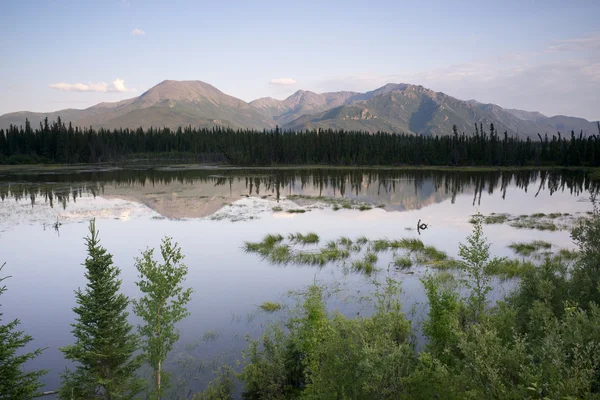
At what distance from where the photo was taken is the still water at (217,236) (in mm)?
18500

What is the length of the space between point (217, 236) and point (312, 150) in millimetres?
132304

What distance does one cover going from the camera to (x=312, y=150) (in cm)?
16662

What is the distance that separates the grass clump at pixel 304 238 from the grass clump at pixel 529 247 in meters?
15.7

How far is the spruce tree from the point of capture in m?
11.9

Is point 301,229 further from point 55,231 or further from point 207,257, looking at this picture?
point 55,231

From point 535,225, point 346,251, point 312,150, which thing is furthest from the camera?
point 312,150

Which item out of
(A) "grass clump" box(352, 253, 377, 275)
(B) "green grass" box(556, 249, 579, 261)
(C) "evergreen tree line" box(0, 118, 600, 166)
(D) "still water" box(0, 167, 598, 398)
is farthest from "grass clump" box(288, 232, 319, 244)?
(C) "evergreen tree line" box(0, 118, 600, 166)

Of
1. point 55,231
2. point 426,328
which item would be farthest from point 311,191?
point 426,328

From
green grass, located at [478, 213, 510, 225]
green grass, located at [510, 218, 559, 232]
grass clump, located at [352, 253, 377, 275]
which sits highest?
green grass, located at [478, 213, 510, 225]

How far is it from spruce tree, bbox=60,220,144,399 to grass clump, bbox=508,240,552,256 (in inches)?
1092

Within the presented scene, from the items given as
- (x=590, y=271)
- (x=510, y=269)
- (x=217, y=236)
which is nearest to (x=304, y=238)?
(x=217, y=236)

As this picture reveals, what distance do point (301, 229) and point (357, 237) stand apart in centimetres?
622

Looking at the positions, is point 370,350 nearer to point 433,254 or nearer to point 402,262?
point 402,262

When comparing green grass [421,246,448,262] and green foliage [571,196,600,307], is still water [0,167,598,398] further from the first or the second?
green foliage [571,196,600,307]
